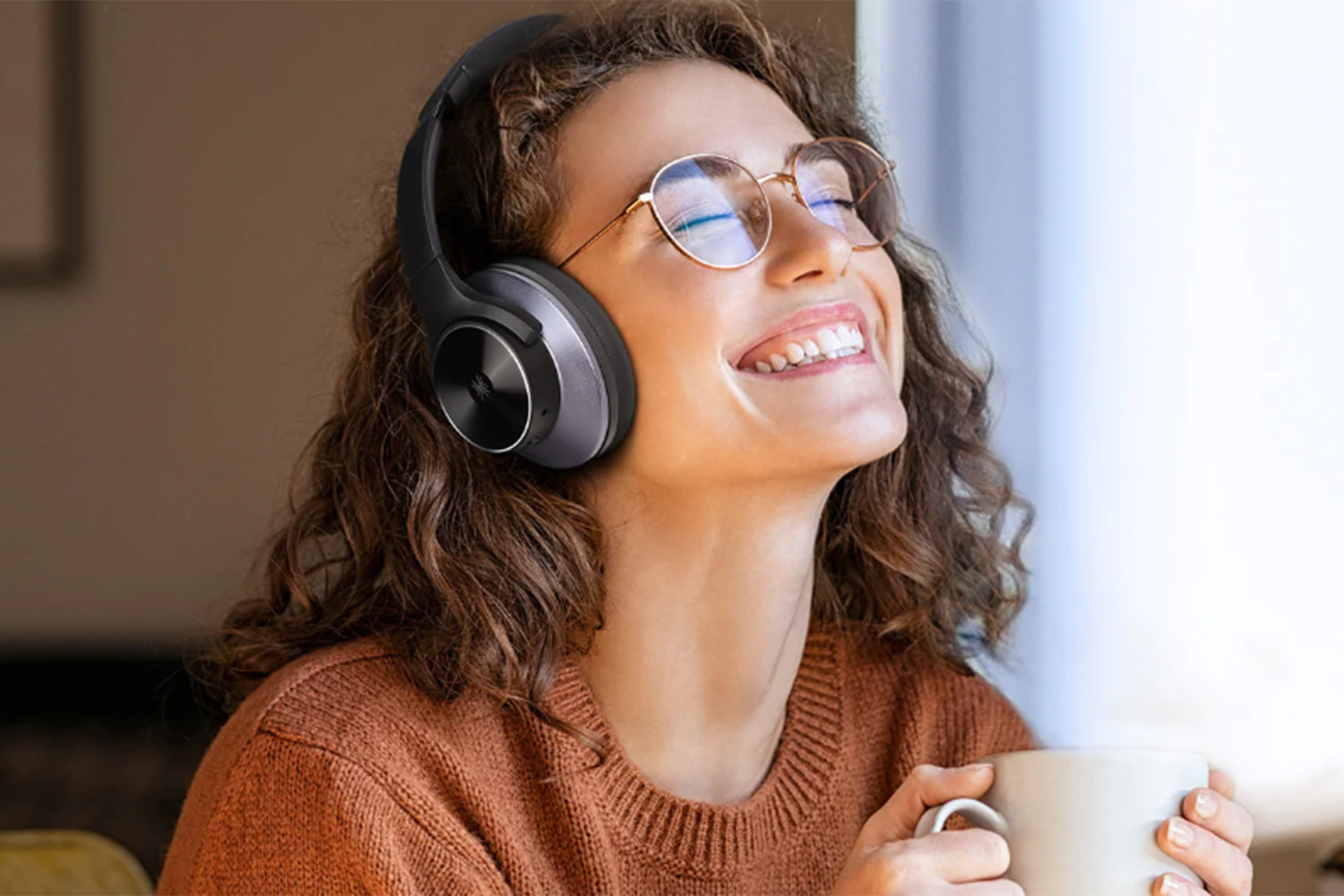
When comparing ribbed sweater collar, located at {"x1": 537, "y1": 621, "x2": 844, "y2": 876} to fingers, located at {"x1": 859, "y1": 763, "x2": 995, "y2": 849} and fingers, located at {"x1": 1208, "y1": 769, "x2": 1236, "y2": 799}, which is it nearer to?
fingers, located at {"x1": 859, "y1": 763, "x2": 995, "y2": 849}

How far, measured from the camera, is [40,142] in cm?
182

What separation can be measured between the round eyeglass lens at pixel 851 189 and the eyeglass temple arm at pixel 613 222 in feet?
0.42

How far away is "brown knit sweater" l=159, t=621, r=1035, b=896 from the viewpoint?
0.97m

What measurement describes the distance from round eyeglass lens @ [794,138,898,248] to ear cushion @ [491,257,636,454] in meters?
0.20

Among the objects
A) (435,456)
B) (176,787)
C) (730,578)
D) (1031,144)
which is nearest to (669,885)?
(730,578)

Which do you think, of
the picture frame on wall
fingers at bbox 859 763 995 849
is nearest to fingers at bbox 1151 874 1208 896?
fingers at bbox 859 763 995 849

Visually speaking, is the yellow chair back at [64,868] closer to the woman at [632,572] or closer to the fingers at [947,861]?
the woman at [632,572]

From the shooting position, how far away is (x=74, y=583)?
1821mm

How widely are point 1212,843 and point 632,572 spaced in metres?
0.51

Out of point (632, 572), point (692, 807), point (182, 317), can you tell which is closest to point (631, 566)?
point (632, 572)

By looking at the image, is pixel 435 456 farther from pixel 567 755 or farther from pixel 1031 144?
pixel 1031 144

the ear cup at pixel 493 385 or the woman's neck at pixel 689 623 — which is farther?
the woman's neck at pixel 689 623

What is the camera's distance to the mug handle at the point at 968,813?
0.81 metres

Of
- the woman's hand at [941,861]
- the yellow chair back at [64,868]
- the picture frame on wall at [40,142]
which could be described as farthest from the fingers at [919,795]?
the picture frame on wall at [40,142]
